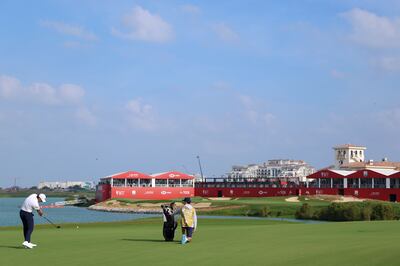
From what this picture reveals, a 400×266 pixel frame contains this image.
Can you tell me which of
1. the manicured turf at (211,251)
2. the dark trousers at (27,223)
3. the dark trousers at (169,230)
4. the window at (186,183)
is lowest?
the manicured turf at (211,251)

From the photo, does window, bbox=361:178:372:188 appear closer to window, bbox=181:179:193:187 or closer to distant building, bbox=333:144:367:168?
window, bbox=181:179:193:187

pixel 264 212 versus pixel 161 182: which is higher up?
pixel 161 182

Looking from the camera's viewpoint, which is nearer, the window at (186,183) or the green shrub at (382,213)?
the green shrub at (382,213)

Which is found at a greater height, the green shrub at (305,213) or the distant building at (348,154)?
the distant building at (348,154)

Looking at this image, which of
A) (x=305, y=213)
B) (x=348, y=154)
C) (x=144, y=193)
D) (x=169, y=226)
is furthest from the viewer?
(x=348, y=154)

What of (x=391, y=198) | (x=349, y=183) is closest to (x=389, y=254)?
A: (x=391, y=198)

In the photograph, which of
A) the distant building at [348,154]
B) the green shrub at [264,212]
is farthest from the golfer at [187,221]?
the distant building at [348,154]

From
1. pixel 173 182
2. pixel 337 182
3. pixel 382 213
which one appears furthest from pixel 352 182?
pixel 382 213

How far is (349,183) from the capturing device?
369ft

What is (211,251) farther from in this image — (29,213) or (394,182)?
(394,182)

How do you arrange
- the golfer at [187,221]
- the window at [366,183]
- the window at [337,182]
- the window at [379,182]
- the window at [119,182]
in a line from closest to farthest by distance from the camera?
the golfer at [187,221], the window at [379,182], the window at [366,183], the window at [337,182], the window at [119,182]

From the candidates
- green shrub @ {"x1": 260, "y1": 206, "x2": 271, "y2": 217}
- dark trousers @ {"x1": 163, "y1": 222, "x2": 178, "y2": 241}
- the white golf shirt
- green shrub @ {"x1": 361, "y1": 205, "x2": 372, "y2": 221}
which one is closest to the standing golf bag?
dark trousers @ {"x1": 163, "y1": 222, "x2": 178, "y2": 241}

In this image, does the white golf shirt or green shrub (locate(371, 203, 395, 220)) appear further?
green shrub (locate(371, 203, 395, 220))

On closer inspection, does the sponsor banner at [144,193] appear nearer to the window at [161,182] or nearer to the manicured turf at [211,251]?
the window at [161,182]
